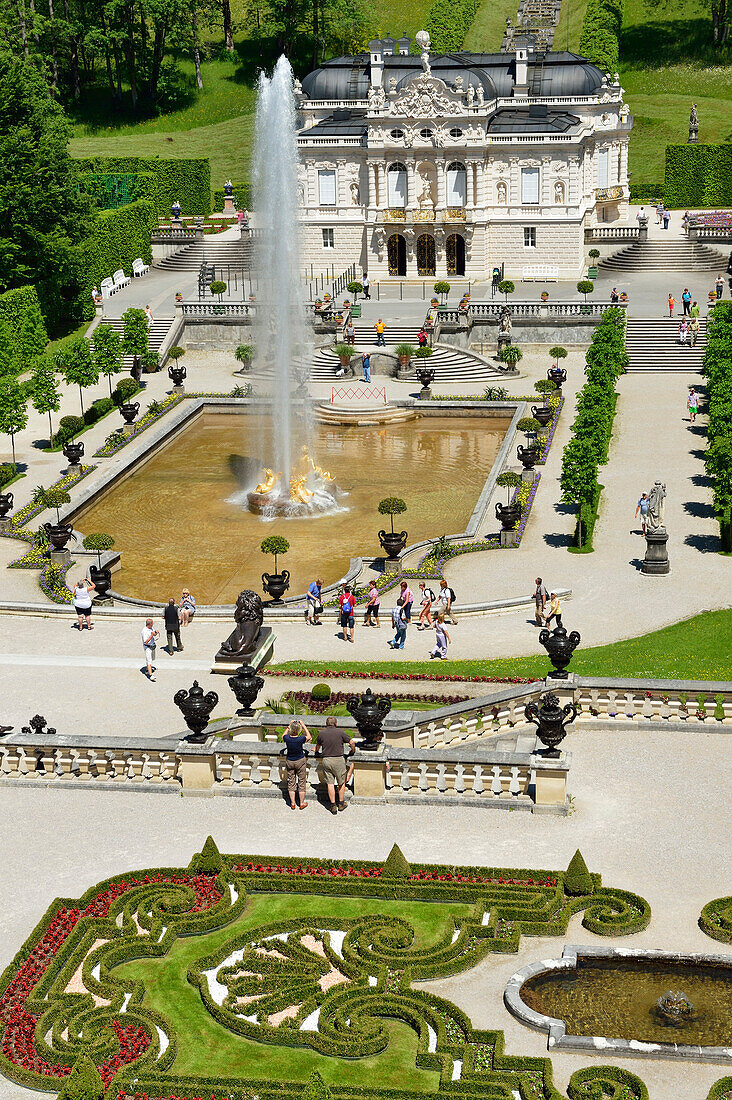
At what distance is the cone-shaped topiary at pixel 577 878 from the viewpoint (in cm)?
2511

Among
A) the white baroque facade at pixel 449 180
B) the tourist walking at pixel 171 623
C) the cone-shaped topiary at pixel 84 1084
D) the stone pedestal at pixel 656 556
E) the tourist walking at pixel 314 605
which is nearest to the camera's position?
the cone-shaped topiary at pixel 84 1084

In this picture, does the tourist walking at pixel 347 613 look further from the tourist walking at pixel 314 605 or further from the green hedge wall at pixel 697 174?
the green hedge wall at pixel 697 174

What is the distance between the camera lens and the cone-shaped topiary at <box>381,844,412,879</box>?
25734mm

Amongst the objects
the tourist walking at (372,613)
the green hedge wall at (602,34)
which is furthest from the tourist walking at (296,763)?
the green hedge wall at (602,34)

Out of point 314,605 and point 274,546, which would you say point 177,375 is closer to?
point 274,546

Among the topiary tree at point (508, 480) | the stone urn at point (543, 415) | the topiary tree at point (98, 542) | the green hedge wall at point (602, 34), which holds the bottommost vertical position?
the topiary tree at point (98, 542)

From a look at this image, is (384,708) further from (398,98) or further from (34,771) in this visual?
(398,98)

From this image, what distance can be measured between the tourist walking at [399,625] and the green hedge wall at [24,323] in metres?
36.3

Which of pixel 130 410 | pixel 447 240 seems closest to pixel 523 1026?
pixel 130 410

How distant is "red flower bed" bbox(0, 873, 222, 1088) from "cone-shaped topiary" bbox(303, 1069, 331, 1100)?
3.27 m

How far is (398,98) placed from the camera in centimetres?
9081

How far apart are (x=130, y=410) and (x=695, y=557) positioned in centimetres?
2949

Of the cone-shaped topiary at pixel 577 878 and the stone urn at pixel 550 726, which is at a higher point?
the stone urn at pixel 550 726

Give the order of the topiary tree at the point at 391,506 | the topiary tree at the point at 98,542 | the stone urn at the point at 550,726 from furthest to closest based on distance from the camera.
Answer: the topiary tree at the point at 391,506
the topiary tree at the point at 98,542
the stone urn at the point at 550,726
